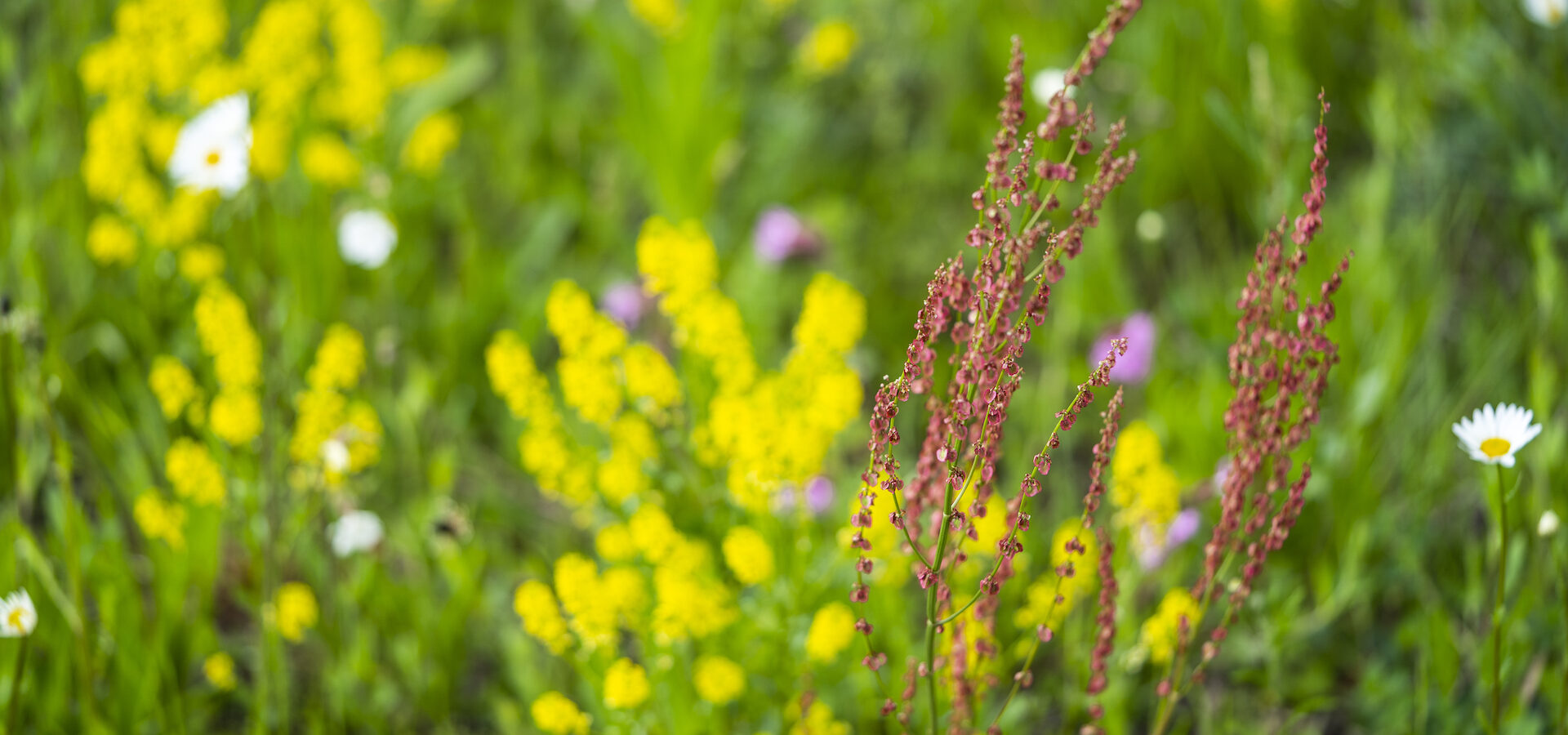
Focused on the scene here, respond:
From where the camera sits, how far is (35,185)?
241 centimetres

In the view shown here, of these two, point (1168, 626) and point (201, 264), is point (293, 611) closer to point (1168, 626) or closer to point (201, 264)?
point (201, 264)

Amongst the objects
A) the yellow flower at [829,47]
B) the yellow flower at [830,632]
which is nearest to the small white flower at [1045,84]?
the yellow flower at [829,47]

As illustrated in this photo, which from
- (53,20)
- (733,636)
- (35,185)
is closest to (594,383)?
(733,636)

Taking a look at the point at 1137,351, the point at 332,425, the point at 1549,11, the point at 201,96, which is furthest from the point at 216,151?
the point at 1549,11

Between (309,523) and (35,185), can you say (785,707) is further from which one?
(35,185)

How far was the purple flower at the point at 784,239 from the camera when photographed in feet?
7.90

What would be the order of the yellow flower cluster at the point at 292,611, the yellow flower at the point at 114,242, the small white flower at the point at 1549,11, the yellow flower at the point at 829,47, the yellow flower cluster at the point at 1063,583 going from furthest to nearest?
the yellow flower at the point at 829,47
the yellow flower at the point at 114,242
the small white flower at the point at 1549,11
the yellow flower cluster at the point at 292,611
the yellow flower cluster at the point at 1063,583

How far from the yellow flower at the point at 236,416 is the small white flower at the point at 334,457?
10 cm

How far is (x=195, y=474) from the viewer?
166cm

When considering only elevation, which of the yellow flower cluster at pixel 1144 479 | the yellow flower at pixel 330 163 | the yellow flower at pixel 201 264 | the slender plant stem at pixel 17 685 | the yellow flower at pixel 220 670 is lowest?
the slender plant stem at pixel 17 685

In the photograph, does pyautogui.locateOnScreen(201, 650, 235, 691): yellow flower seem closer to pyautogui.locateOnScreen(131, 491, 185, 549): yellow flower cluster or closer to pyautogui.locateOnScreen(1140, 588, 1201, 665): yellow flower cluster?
pyautogui.locateOnScreen(131, 491, 185, 549): yellow flower cluster

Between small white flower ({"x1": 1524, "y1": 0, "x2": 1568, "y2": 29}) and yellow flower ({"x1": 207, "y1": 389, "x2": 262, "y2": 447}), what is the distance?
240 cm

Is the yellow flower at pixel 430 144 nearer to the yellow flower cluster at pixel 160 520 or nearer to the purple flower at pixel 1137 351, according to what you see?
the yellow flower cluster at pixel 160 520

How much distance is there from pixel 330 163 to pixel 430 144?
223 mm
